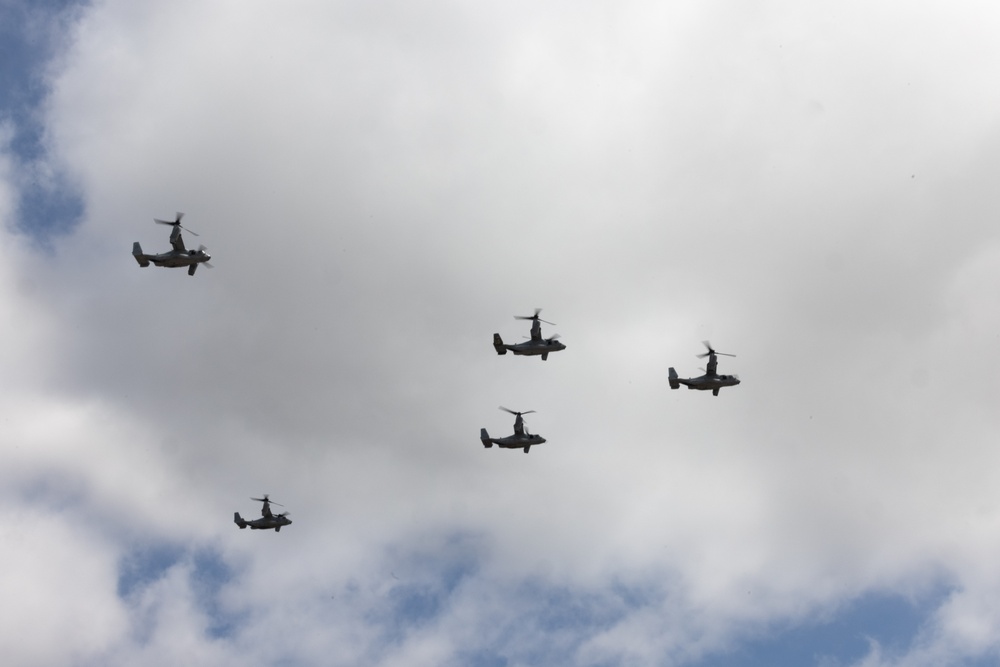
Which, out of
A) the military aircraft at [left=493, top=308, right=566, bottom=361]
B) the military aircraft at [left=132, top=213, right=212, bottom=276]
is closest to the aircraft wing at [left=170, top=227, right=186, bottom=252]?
the military aircraft at [left=132, top=213, right=212, bottom=276]

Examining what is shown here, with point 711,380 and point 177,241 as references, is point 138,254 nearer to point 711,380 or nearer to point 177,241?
point 177,241

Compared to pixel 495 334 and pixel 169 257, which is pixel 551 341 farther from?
pixel 169 257

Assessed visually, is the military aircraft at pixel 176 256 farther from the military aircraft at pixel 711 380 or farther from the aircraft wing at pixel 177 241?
the military aircraft at pixel 711 380

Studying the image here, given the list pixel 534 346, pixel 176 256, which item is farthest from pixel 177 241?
pixel 534 346

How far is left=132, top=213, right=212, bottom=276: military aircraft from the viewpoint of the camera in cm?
18425

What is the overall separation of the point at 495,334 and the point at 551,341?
385 inches

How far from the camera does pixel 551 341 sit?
636 feet

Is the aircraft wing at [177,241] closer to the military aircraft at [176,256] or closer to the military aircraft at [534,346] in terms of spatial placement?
the military aircraft at [176,256]

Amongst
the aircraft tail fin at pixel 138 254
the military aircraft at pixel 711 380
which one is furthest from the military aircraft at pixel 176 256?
the military aircraft at pixel 711 380

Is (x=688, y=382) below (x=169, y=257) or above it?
below

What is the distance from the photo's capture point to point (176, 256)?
611ft

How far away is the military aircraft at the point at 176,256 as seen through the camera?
184250mm

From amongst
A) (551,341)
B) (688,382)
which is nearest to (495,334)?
(551,341)

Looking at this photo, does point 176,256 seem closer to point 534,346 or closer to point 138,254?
point 138,254
